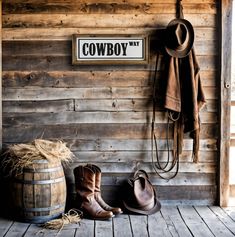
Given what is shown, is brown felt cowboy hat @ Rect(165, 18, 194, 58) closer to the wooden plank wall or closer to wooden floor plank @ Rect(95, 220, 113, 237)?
the wooden plank wall

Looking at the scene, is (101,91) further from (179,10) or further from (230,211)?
(230,211)

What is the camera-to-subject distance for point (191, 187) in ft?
10.6

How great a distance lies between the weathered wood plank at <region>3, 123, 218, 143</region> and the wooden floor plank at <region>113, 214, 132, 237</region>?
0.75 meters

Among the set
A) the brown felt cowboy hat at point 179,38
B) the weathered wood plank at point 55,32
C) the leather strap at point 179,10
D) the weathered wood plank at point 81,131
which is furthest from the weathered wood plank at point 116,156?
the leather strap at point 179,10

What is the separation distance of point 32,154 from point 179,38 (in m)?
1.63

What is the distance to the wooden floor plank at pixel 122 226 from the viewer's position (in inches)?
99.7

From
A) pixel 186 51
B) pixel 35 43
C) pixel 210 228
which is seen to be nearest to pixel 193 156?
pixel 210 228

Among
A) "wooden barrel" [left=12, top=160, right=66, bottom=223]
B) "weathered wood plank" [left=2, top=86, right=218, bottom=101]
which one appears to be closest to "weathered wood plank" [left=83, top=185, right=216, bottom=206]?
"wooden barrel" [left=12, top=160, right=66, bottom=223]

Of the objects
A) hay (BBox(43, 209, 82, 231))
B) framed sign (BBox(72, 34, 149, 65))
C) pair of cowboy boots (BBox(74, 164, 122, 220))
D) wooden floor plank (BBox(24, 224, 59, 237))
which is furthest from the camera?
framed sign (BBox(72, 34, 149, 65))

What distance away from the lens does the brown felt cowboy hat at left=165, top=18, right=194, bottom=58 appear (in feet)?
9.80

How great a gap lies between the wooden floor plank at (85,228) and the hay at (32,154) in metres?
0.56

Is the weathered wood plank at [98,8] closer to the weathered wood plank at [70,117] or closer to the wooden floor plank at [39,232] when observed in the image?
the weathered wood plank at [70,117]

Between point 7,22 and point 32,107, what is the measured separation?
829mm

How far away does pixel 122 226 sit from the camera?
270 cm
